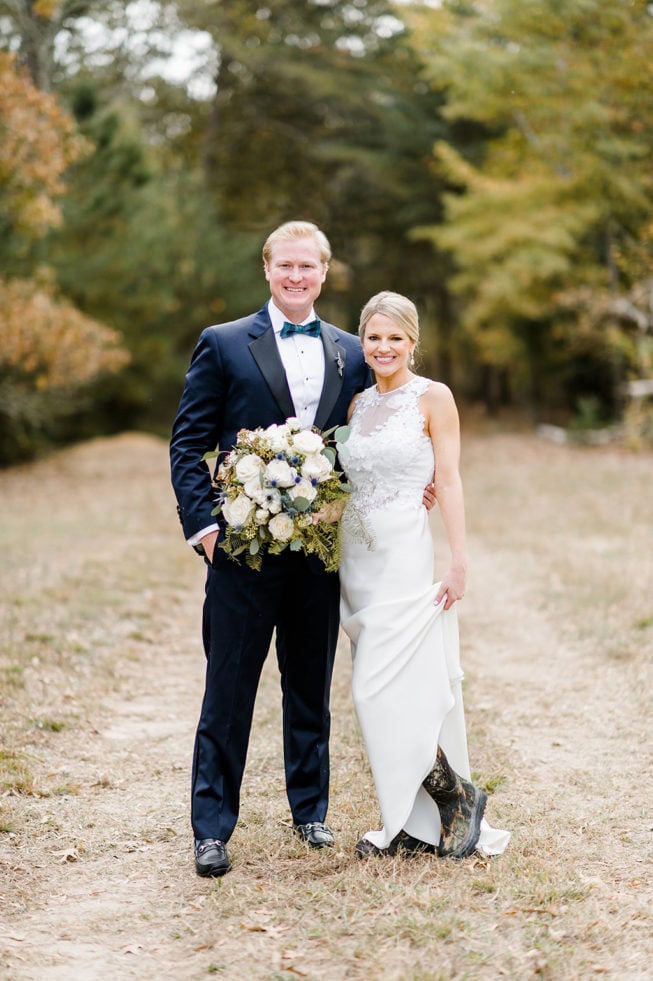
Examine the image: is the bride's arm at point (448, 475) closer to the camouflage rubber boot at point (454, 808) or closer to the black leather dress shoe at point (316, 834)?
Answer: the camouflage rubber boot at point (454, 808)

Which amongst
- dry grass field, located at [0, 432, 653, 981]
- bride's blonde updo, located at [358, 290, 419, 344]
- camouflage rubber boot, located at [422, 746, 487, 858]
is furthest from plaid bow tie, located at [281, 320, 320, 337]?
dry grass field, located at [0, 432, 653, 981]

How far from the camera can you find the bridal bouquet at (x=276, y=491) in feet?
12.5

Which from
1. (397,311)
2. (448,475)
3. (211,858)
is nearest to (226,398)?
(397,311)

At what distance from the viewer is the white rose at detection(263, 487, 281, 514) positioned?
3791 mm

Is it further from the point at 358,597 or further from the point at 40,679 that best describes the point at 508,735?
the point at 40,679

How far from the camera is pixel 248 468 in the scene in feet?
12.5

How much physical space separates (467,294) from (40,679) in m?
21.9

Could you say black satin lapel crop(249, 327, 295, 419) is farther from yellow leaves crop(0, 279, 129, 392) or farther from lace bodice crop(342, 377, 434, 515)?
yellow leaves crop(0, 279, 129, 392)

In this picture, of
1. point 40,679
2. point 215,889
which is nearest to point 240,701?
point 215,889

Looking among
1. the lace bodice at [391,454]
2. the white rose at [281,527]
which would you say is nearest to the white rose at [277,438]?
the white rose at [281,527]

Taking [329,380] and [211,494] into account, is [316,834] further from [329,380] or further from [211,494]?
[329,380]

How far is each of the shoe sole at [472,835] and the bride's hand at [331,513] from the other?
3.99 ft

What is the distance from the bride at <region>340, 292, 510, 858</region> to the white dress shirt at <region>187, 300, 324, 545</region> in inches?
7.4

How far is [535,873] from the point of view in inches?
155
